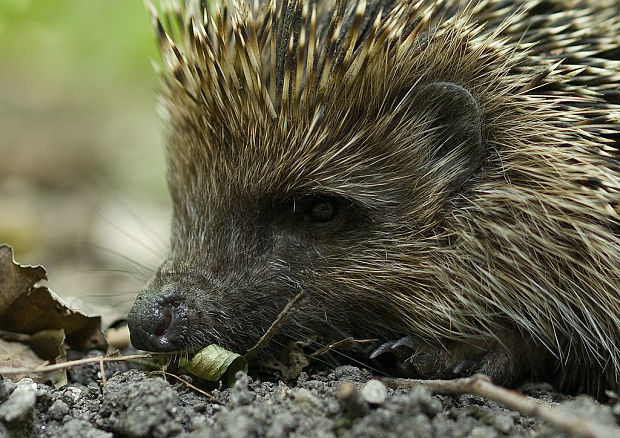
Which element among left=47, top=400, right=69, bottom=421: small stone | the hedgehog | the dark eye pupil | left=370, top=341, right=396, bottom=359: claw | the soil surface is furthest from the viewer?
the dark eye pupil

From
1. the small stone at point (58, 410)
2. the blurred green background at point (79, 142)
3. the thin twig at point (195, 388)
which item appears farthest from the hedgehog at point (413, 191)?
the blurred green background at point (79, 142)

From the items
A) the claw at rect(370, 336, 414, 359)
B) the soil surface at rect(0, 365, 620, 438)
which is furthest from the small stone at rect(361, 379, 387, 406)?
the claw at rect(370, 336, 414, 359)

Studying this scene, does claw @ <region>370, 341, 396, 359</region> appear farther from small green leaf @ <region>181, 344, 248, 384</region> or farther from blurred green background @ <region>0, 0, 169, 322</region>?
blurred green background @ <region>0, 0, 169, 322</region>

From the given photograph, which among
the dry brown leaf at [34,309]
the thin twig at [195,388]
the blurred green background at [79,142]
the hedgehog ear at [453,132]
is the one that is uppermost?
the blurred green background at [79,142]

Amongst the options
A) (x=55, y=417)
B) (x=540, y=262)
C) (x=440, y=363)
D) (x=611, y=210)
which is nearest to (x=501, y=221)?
(x=540, y=262)

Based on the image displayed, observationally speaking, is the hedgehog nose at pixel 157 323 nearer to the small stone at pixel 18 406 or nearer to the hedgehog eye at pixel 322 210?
the small stone at pixel 18 406

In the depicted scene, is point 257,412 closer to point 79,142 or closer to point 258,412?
point 258,412
